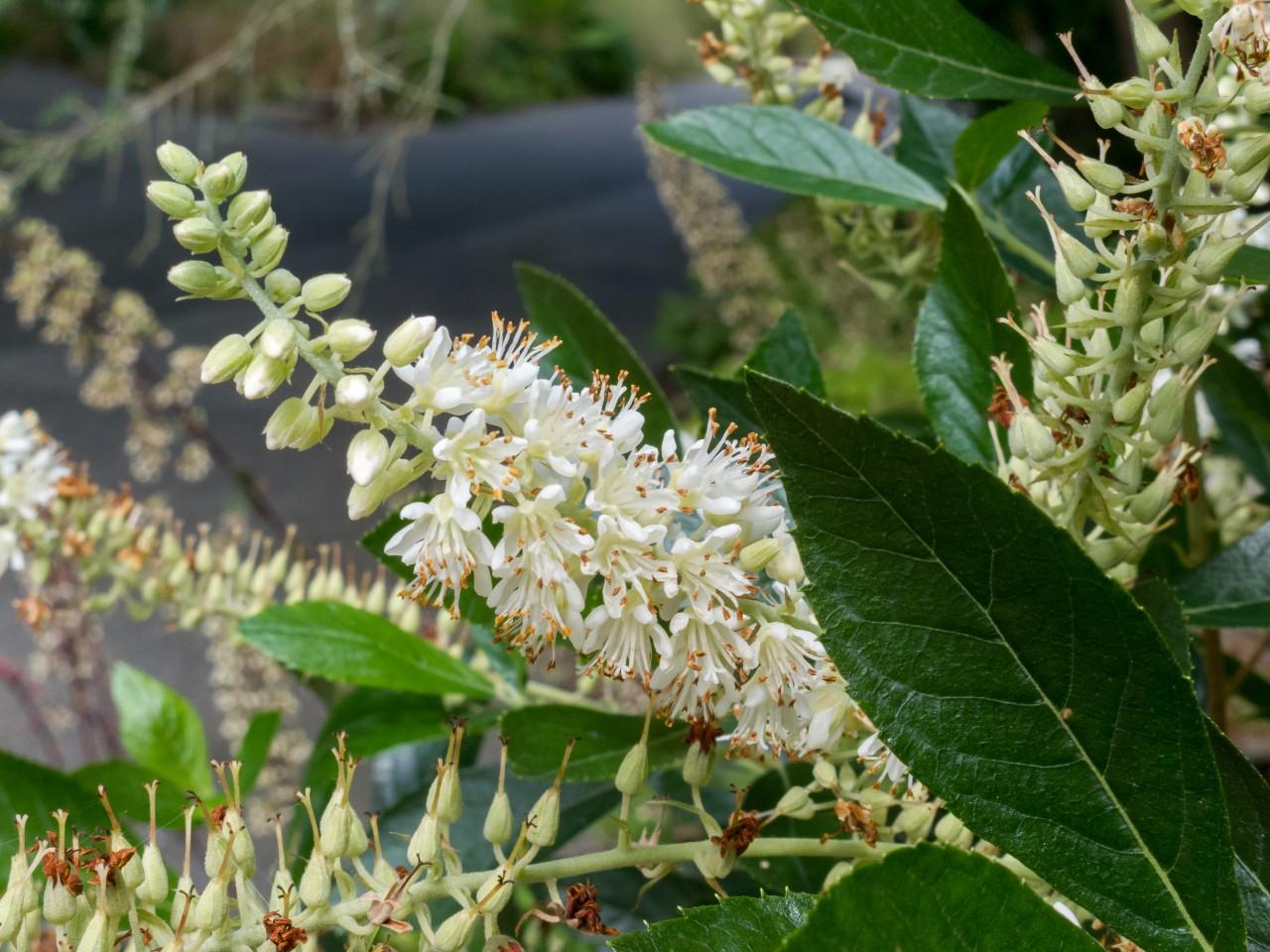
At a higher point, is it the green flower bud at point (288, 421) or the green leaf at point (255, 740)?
the green flower bud at point (288, 421)

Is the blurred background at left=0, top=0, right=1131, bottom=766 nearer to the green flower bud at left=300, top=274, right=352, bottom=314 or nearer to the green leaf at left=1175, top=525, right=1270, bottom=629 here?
the green leaf at left=1175, top=525, right=1270, bottom=629

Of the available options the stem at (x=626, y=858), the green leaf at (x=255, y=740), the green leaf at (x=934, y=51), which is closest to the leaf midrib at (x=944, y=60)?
the green leaf at (x=934, y=51)

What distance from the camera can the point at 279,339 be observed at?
332 mm

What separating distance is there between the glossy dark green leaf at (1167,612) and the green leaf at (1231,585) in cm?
8

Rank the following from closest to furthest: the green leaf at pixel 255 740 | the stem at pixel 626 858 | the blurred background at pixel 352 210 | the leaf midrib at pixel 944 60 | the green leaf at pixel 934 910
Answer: the green leaf at pixel 934 910 < the stem at pixel 626 858 < the leaf midrib at pixel 944 60 < the green leaf at pixel 255 740 < the blurred background at pixel 352 210

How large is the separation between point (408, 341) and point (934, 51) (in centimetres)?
28

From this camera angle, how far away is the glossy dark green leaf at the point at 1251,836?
0.35 m

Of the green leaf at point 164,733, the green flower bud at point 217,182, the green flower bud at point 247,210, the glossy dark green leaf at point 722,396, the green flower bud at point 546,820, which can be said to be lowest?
the green leaf at point 164,733

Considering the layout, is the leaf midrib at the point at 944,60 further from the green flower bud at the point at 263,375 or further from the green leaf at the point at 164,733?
the green leaf at the point at 164,733

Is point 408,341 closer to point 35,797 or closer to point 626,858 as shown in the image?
point 626,858

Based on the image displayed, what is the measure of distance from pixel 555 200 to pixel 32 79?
3.04m

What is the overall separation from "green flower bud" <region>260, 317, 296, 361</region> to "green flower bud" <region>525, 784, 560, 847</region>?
Result: 158 mm

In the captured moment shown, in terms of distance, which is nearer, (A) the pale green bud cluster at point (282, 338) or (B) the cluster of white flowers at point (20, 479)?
(A) the pale green bud cluster at point (282, 338)

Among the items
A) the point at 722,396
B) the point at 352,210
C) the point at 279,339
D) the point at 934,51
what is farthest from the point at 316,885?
the point at 352,210
